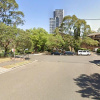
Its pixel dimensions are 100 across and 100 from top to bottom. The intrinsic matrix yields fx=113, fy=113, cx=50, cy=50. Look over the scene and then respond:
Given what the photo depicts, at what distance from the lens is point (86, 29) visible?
40.7 meters

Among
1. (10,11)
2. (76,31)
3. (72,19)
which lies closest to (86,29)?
(76,31)

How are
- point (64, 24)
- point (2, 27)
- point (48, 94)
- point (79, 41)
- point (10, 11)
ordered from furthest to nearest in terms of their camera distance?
point (64, 24), point (79, 41), point (10, 11), point (2, 27), point (48, 94)

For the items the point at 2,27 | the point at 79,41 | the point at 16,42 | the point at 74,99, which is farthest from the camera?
the point at 79,41

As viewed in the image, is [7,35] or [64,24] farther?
[64,24]

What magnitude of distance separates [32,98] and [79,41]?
36138 mm

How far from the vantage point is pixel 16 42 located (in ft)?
77.2

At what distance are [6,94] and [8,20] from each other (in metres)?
28.2

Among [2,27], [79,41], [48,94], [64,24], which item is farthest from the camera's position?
[64,24]

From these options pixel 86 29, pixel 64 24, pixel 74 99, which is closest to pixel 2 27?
pixel 74 99

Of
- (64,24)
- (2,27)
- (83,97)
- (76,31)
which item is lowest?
(83,97)

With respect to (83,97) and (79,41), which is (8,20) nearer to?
(79,41)

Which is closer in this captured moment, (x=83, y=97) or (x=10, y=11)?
(x=83, y=97)

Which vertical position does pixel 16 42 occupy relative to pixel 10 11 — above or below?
below

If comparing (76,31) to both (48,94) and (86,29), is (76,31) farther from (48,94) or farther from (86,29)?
(48,94)
